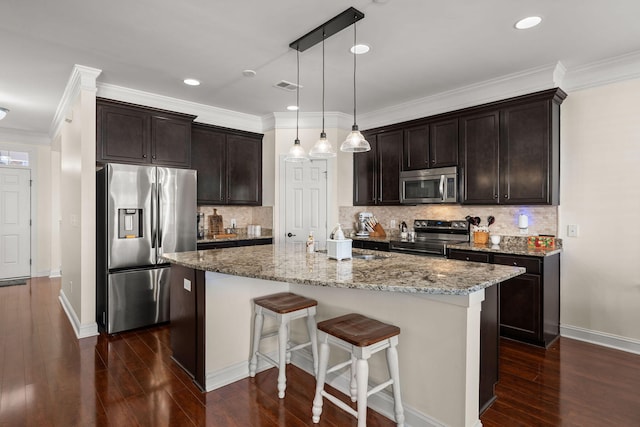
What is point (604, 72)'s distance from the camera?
11.2 feet

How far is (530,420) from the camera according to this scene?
2.18 m

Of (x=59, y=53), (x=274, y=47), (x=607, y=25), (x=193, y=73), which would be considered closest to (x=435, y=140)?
(x=607, y=25)

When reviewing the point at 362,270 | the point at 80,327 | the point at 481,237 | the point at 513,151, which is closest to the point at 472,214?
the point at 481,237

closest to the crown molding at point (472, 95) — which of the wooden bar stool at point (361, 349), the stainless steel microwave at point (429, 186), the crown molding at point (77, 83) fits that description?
the stainless steel microwave at point (429, 186)

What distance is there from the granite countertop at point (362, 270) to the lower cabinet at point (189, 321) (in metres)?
0.16

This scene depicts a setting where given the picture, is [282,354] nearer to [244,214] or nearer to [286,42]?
[286,42]

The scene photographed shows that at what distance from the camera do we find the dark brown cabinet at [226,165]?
4.89 meters

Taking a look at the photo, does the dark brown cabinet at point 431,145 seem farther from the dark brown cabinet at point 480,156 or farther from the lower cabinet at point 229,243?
the lower cabinet at point 229,243

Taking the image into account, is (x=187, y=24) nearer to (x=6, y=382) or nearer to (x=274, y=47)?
(x=274, y=47)

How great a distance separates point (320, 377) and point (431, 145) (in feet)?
10.7

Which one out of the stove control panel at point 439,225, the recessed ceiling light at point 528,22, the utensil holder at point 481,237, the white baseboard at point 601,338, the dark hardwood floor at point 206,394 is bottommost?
the dark hardwood floor at point 206,394

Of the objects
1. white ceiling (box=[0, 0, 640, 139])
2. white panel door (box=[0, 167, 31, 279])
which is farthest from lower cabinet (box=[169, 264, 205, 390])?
white panel door (box=[0, 167, 31, 279])

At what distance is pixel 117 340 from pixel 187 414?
1735 mm

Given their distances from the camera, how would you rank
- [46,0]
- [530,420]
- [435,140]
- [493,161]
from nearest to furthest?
[530,420], [46,0], [493,161], [435,140]
